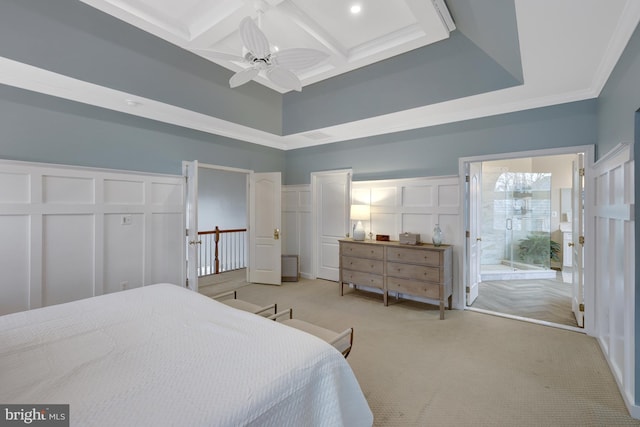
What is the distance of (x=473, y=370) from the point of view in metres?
2.50

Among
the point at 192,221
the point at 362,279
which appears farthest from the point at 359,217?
the point at 192,221

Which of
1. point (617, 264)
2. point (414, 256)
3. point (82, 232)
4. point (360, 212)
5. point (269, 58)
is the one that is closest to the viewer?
point (617, 264)

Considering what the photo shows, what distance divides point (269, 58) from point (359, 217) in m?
3.09

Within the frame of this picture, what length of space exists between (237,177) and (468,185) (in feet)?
20.0

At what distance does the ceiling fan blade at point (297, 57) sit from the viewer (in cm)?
241

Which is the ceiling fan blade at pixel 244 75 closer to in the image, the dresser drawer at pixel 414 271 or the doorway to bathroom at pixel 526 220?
the dresser drawer at pixel 414 271

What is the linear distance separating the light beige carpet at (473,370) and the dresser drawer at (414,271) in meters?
0.51

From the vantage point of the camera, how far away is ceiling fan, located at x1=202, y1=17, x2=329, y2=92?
2219 mm

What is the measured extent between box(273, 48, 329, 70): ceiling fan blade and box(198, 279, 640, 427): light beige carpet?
2.85 m

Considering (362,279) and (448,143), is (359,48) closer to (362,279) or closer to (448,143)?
(448,143)

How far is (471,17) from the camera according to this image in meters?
2.50

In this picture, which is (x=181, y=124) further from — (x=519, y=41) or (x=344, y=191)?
(x=519, y=41)

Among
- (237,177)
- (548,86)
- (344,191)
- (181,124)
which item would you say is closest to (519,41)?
(548,86)

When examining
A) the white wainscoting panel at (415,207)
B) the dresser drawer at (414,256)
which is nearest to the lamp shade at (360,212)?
the white wainscoting panel at (415,207)
